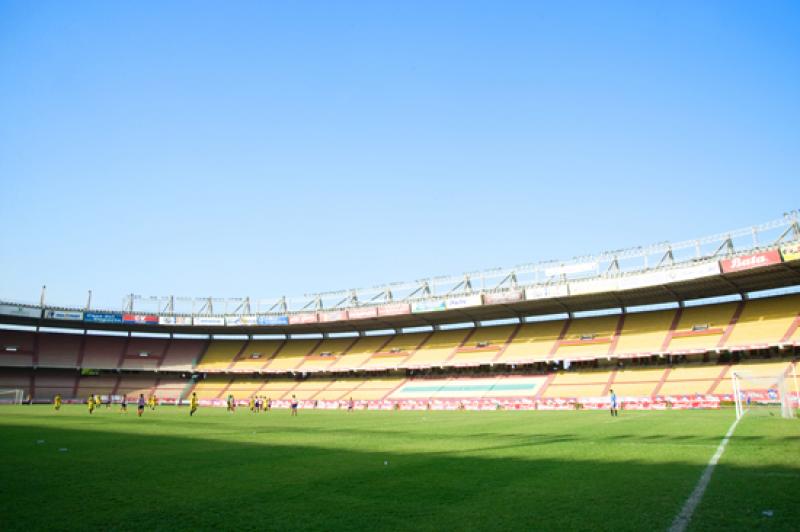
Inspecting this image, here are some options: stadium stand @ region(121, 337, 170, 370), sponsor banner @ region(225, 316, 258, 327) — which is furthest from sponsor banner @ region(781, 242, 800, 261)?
stadium stand @ region(121, 337, 170, 370)

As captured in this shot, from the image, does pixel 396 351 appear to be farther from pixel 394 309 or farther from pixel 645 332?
pixel 645 332

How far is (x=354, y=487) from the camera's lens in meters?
9.19

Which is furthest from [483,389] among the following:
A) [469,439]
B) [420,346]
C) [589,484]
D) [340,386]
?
[589,484]

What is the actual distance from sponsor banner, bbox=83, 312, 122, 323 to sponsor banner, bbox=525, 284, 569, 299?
50278 mm

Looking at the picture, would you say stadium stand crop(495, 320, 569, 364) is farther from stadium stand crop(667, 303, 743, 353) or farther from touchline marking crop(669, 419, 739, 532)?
touchline marking crop(669, 419, 739, 532)

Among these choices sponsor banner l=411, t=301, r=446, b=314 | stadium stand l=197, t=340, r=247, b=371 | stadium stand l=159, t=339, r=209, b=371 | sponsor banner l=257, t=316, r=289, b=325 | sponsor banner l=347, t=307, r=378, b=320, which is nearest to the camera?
sponsor banner l=411, t=301, r=446, b=314

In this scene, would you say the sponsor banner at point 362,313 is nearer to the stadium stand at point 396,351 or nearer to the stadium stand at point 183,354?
the stadium stand at point 396,351

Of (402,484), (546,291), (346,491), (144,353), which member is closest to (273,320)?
(144,353)

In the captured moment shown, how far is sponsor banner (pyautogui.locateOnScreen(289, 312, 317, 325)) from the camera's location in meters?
64.4

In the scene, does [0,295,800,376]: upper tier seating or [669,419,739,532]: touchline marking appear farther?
[0,295,800,376]: upper tier seating

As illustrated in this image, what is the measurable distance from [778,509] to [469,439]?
39.2ft

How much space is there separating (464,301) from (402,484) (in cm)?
4621

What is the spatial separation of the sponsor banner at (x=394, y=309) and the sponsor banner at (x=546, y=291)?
45.4 feet

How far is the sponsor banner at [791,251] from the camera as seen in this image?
37.5 metres
